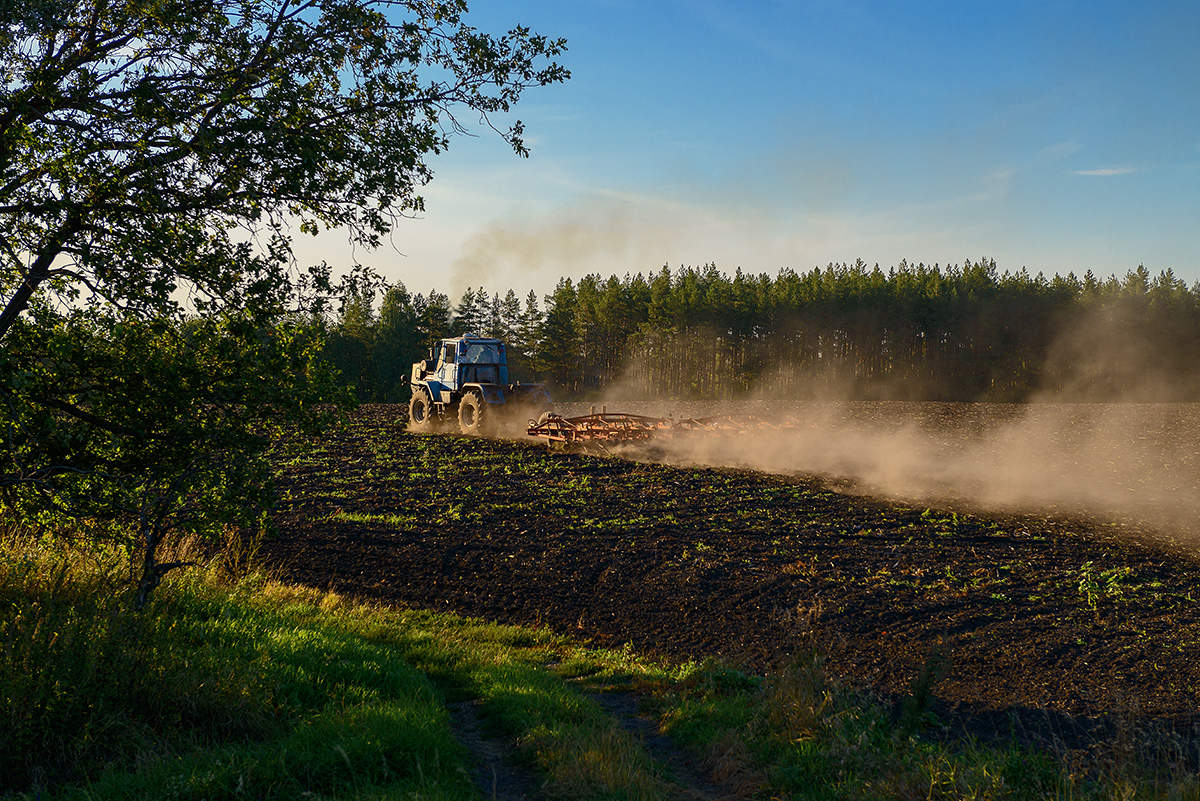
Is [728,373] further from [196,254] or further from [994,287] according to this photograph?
[196,254]

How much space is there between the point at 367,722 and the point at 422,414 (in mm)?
25891

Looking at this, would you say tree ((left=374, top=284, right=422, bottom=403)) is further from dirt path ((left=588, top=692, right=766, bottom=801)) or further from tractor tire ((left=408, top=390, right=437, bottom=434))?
dirt path ((left=588, top=692, right=766, bottom=801))

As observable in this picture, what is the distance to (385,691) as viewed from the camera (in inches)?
248

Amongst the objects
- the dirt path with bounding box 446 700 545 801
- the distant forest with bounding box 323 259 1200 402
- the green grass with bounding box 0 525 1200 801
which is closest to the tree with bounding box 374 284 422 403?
the distant forest with bounding box 323 259 1200 402

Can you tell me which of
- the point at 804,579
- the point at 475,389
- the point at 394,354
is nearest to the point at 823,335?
the point at 394,354

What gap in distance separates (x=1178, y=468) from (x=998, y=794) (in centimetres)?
2045

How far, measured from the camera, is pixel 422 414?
30578 mm

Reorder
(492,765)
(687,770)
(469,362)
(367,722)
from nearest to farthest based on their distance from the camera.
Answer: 1. (367,722)
2. (492,765)
3. (687,770)
4. (469,362)

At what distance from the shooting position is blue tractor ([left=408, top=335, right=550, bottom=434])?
86.6 feet

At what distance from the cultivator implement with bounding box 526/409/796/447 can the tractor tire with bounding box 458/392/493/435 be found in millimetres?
2504

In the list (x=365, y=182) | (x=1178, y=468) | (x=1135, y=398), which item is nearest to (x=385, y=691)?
(x=365, y=182)

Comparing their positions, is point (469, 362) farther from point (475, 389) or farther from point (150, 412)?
point (150, 412)

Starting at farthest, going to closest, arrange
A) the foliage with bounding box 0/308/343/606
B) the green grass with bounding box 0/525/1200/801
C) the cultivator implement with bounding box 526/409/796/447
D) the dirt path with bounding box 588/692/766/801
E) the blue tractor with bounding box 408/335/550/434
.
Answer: the blue tractor with bounding box 408/335/550/434 < the cultivator implement with bounding box 526/409/796/447 < the foliage with bounding box 0/308/343/606 < the dirt path with bounding box 588/692/766/801 < the green grass with bounding box 0/525/1200/801

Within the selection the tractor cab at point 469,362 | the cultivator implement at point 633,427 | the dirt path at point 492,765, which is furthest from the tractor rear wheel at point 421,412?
the dirt path at point 492,765
